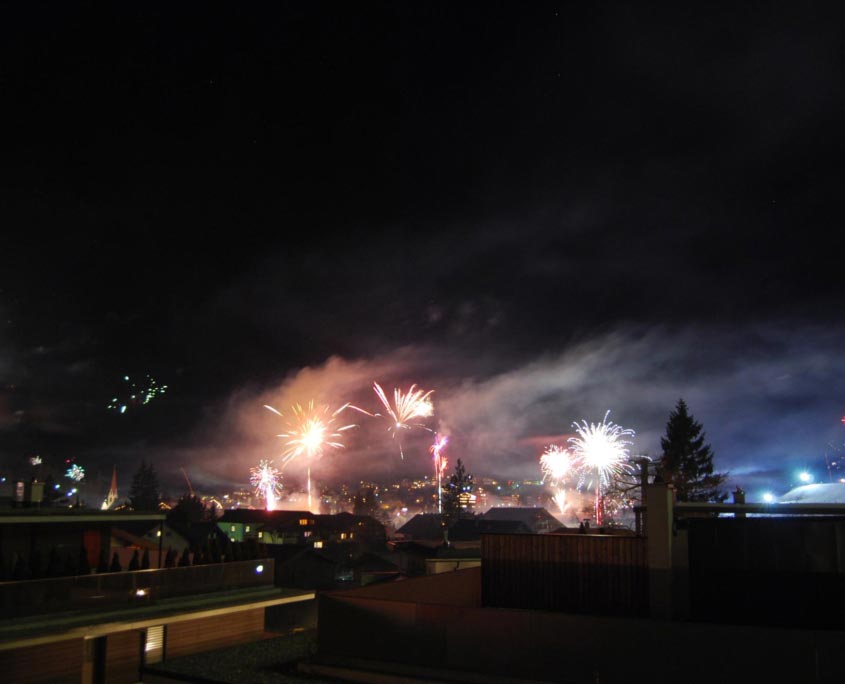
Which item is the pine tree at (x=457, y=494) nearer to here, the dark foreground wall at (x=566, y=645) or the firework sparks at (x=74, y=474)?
the firework sparks at (x=74, y=474)

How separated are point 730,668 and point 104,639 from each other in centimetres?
1332

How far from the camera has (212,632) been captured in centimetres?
1903

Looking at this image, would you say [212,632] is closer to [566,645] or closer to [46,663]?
[46,663]

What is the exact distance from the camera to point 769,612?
1395 cm

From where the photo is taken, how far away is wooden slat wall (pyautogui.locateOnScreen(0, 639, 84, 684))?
14.4m

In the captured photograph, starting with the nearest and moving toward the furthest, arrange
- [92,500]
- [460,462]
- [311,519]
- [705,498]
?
[705,498] < [311,519] < [460,462] < [92,500]

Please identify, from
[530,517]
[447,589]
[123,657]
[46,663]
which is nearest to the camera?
[46,663]

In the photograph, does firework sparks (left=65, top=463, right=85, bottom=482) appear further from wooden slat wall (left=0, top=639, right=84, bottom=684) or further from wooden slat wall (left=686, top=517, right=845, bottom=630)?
wooden slat wall (left=686, top=517, right=845, bottom=630)

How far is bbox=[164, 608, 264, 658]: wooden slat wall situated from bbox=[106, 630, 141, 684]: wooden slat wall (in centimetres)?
101

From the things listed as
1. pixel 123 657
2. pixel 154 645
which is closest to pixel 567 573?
pixel 154 645

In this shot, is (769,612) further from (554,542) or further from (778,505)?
(554,542)

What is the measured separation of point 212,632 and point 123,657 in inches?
116

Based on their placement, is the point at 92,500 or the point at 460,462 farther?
the point at 92,500

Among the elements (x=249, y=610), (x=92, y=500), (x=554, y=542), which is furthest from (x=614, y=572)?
(x=92, y=500)
